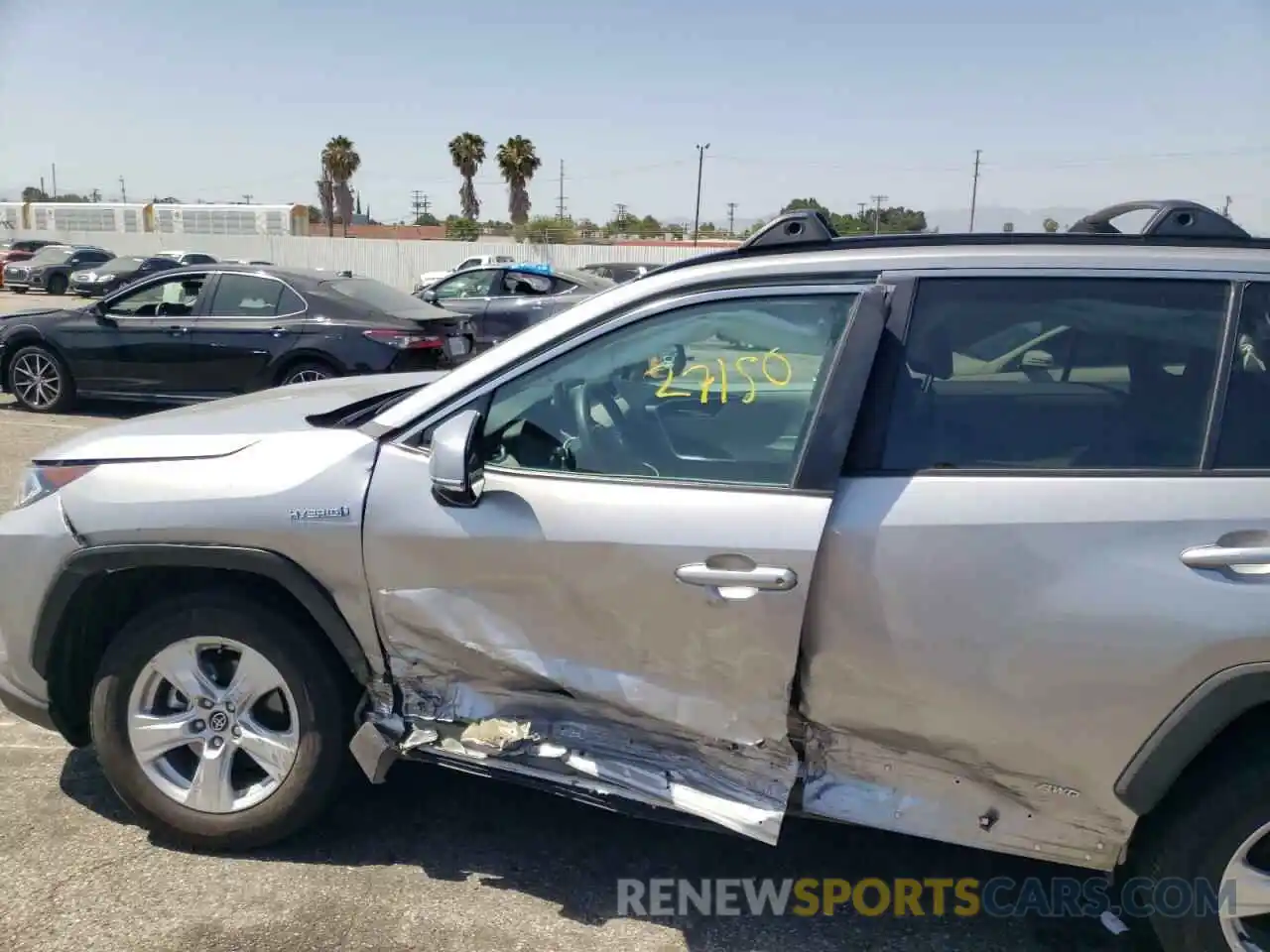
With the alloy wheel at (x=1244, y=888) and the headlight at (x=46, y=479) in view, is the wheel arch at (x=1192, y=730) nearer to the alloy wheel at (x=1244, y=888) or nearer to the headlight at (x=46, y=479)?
the alloy wheel at (x=1244, y=888)

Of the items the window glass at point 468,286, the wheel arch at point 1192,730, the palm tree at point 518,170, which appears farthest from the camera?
the palm tree at point 518,170

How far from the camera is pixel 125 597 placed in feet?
10.1

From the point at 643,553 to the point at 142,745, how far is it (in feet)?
5.69

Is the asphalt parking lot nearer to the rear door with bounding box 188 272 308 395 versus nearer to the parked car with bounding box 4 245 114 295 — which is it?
the rear door with bounding box 188 272 308 395

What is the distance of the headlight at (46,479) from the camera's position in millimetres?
3035

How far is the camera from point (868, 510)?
2443 millimetres

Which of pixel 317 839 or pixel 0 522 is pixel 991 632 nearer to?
pixel 317 839

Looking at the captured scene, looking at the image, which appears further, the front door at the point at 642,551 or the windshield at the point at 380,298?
the windshield at the point at 380,298

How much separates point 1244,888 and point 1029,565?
3.04 ft

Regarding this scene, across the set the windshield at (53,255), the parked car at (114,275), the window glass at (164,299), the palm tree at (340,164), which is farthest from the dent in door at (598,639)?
the palm tree at (340,164)

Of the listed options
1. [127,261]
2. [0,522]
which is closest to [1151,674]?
[0,522]

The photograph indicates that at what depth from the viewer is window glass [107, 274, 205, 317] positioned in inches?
385

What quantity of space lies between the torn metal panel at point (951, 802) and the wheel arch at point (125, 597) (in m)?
1.36

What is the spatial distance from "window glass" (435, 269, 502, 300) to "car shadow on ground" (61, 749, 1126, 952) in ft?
40.1
